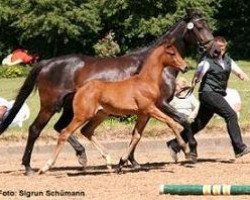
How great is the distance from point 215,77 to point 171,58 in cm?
113

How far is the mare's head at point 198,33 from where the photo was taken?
40.9 feet

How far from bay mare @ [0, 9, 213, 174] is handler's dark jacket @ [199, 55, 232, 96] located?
337mm

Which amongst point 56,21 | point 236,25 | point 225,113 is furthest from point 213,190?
point 236,25

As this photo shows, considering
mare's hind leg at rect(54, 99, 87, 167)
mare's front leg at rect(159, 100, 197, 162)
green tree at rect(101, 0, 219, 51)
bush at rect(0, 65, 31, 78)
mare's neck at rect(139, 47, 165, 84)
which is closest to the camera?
mare's neck at rect(139, 47, 165, 84)

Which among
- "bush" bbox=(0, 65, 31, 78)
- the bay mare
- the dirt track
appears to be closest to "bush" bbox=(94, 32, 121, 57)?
the dirt track

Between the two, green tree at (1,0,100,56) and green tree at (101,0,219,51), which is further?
green tree at (1,0,100,56)

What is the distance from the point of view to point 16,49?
47.9m

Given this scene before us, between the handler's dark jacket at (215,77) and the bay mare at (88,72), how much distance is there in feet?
1.11

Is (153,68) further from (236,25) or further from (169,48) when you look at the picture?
(236,25)

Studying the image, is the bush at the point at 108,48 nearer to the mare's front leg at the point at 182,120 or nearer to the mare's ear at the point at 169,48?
the mare's front leg at the point at 182,120

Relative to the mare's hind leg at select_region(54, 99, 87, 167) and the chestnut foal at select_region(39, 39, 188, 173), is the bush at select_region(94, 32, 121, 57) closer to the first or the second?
the mare's hind leg at select_region(54, 99, 87, 167)

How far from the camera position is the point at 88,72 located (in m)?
12.5

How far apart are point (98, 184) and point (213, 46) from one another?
3212 millimetres

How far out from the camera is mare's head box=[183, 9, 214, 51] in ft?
40.9
